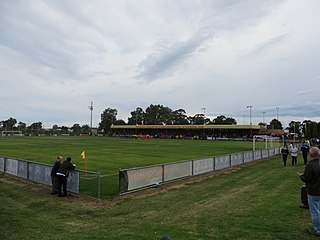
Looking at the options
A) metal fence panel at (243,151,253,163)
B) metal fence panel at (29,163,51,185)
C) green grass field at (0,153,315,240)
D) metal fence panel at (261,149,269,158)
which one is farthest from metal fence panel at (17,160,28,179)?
metal fence panel at (261,149,269,158)

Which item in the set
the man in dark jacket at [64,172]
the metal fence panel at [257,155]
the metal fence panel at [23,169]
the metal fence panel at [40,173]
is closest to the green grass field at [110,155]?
the man in dark jacket at [64,172]

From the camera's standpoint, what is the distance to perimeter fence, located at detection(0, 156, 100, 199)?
13461 millimetres

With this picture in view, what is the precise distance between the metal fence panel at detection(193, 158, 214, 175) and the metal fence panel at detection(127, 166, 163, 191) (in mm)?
3927

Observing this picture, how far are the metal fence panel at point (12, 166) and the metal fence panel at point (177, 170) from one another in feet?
29.4

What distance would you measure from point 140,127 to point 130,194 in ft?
400

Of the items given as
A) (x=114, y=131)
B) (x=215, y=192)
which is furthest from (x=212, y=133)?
(x=215, y=192)

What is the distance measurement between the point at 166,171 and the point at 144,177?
2106mm

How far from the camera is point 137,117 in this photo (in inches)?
7397

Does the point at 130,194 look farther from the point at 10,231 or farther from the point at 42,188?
the point at 10,231

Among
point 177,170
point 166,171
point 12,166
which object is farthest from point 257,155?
point 12,166

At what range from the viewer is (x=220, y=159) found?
22.6m

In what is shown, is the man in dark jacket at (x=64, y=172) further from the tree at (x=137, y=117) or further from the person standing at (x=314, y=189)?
the tree at (x=137, y=117)

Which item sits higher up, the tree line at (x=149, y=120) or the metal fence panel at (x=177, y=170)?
the tree line at (x=149, y=120)

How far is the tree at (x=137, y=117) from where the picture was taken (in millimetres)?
184125
